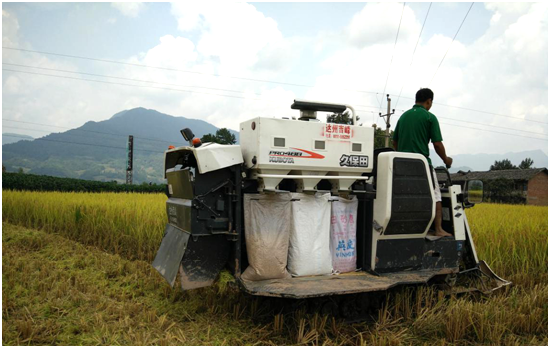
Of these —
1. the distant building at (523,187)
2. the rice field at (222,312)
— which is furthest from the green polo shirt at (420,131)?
the distant building at (523,187)

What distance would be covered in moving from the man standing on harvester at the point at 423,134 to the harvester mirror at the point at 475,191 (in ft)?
1.24

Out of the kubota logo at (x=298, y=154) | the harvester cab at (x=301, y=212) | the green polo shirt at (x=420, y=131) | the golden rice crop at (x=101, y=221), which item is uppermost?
the green polo shirt at (x=420, y=131)

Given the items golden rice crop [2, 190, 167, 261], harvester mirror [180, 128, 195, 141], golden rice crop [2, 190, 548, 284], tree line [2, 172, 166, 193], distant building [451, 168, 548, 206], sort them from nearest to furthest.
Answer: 1. harvester mirror [180, 128, 195, 141]
2. golden rice crop [2, 190, 548, 284]
3. golden rice crop [2, 190, 167, 261]
4. tree line [2, 172, 166, 193]
5. distant building [451, 168, 548, 206]

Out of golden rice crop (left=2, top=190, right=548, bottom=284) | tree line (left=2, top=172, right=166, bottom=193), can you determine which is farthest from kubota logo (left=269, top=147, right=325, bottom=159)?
tree line (left=2, top=172, right=166, bottom=193)

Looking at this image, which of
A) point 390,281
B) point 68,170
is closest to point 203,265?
point 390,281

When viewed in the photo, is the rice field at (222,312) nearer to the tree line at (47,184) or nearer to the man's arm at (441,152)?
the man's arm at (441,152)

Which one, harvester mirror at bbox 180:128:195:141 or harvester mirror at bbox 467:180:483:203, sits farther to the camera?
harvester mirror at bbox 467:180:483:203

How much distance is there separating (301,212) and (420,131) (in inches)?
68.2

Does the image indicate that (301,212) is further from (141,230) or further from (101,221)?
(101,221)

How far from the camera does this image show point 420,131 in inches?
179

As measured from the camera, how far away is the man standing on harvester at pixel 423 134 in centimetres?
454

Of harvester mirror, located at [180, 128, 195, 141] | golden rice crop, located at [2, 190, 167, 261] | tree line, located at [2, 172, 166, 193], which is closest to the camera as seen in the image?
harvester mirror, located at [180, 128, 195, 141]

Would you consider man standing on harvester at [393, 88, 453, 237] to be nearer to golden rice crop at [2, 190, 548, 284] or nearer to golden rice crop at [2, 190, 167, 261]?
golden rice crop at [2, 190, 548, 284]

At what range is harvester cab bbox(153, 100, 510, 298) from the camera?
3.75 metres
